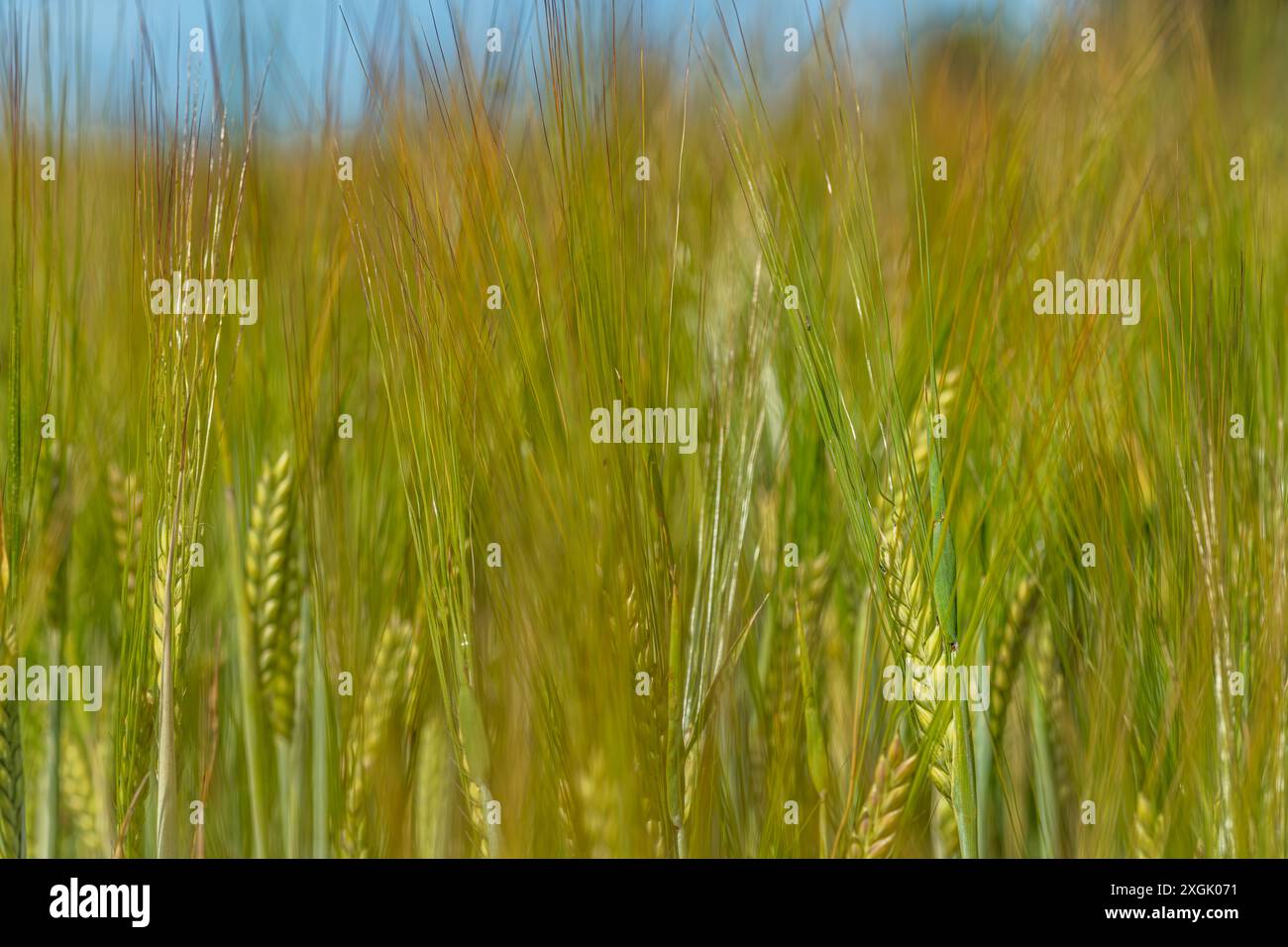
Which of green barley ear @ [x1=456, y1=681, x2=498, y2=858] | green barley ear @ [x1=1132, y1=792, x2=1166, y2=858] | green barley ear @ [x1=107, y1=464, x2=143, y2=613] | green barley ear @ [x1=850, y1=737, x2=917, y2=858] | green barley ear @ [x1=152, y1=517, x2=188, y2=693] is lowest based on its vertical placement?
green barley ear @ [x1=1132, y1=792, x2=1166, y2=858]

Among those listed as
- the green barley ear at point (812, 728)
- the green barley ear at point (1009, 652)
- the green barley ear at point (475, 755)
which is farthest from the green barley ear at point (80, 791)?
the green barley ear at point (1009, 652)

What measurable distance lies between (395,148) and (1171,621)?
91cm

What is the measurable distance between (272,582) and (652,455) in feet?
1.63

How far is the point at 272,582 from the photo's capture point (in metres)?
0.99

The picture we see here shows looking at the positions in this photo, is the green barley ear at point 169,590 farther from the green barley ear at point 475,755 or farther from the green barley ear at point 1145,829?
the green barley ear at point 1145,829

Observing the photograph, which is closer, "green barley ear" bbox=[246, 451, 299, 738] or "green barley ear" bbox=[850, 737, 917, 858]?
"green barley ear" bbox=[850, 737, 917, 858]

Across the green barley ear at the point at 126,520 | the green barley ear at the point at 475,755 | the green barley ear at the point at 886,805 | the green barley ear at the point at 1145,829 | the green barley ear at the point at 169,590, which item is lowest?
the green barley ear at the point at 1145,829

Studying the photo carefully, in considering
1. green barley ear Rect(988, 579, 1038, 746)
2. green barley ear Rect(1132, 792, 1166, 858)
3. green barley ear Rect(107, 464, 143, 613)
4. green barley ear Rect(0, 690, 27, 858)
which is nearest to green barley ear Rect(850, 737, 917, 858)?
green barley ear Rect(988, 579, 1038, 746)

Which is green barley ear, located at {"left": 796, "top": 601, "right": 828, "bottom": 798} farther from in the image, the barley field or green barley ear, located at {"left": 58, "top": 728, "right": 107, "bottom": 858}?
green barley ear, located at {"left": 58, "top": 728, "right": 107, "bottom": 858}

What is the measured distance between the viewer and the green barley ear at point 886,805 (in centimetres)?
81

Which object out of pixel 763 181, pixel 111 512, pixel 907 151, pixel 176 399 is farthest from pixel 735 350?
pixel 111 512

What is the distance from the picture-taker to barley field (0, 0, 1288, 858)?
2.62 ft

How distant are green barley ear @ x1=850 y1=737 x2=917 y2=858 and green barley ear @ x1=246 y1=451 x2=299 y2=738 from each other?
64 cm
